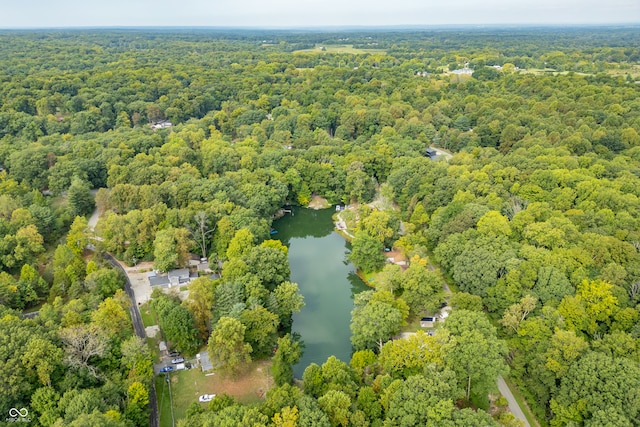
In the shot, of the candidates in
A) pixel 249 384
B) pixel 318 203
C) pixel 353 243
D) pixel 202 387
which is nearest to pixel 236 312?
pixel 249 384

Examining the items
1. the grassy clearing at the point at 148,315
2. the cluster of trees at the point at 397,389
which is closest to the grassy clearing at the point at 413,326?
the cluster of trees at the point at 397,389

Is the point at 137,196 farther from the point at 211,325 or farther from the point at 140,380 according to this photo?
the point at 140,380

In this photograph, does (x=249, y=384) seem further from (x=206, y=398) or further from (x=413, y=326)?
(x=413, y=326)

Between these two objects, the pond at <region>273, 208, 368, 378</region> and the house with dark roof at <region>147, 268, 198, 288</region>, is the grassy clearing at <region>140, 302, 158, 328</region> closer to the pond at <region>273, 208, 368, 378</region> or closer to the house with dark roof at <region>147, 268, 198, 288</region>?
the house with dark roof at <region>147, 268, 198, 288</region>

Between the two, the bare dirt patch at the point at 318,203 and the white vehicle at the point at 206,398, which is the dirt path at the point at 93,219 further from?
the white vehicle at the point at 206,398

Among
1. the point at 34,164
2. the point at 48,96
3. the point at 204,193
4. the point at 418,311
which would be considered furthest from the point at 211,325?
the point at 48,96

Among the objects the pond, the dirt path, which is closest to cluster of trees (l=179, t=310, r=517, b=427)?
the pond
